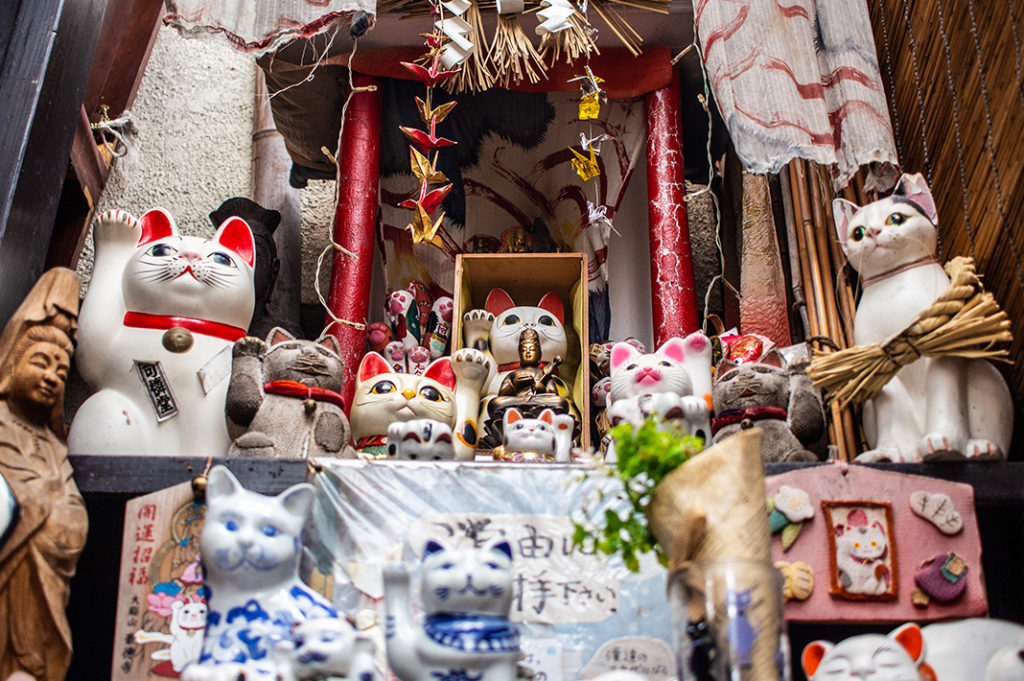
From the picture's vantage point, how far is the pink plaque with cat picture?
2.92 m

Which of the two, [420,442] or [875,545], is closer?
[875,545]

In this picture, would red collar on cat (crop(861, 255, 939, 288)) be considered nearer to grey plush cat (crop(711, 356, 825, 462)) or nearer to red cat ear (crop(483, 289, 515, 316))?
grey plush cat (crop(711, 356, 825, 462))

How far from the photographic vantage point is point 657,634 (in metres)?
2.85

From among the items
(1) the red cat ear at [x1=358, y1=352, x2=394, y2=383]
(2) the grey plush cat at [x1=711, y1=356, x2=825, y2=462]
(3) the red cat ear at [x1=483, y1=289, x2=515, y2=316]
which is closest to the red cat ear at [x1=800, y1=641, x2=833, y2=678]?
(2) the grey plush cat at [x1=711, y1=356, x2=825, y2=462]

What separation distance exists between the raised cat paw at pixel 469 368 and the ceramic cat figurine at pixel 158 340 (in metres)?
0.78

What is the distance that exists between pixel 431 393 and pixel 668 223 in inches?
58.5

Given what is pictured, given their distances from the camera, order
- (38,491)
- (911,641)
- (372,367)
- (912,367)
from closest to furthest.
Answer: (911,641)
(38,491)
(912,367)
(372,367)

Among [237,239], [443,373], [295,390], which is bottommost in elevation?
[295,390]

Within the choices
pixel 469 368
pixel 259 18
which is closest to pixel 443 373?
pixel 469 368

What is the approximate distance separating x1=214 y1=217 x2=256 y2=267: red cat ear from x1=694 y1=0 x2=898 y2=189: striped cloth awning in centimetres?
173

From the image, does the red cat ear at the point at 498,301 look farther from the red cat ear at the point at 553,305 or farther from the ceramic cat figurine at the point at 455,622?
the ceramic cat figurine at the point at 455,622

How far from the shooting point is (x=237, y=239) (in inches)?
147

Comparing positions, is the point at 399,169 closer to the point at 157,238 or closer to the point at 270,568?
the point at 157,238

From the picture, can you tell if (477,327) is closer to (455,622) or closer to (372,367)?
(372,367)
